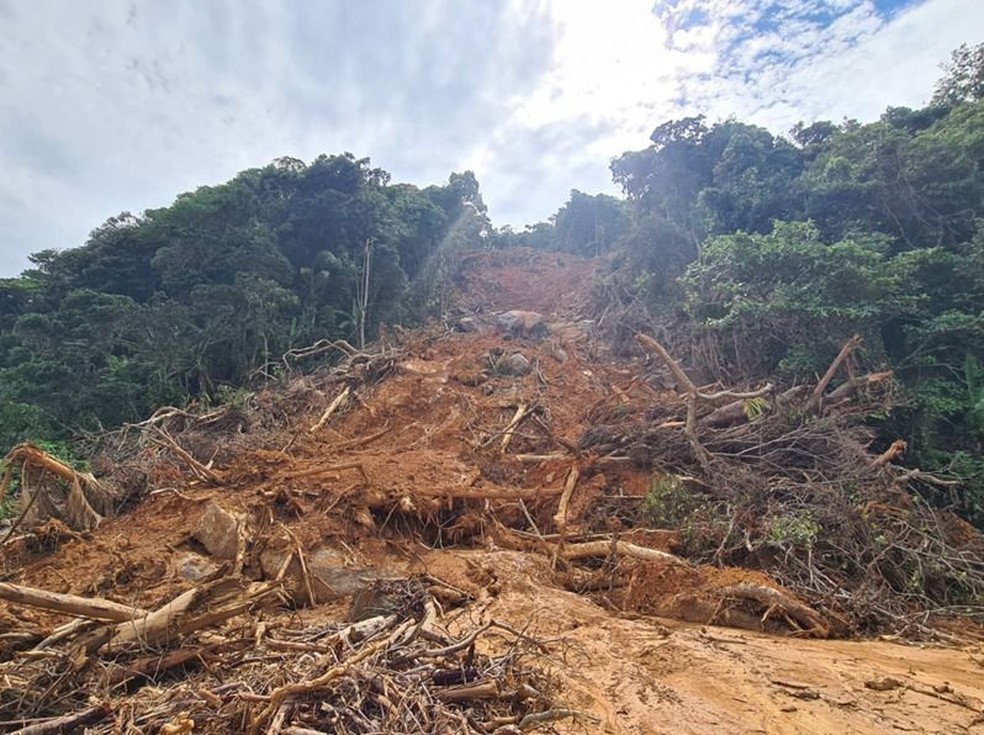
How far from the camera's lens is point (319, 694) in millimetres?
2438

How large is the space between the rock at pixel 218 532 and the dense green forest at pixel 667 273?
6887 millimetres

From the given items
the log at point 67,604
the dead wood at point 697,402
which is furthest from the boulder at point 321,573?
the dead wood at point 697,402

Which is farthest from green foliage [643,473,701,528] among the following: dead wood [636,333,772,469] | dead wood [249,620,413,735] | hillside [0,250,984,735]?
dead wood [249,620,413,735]

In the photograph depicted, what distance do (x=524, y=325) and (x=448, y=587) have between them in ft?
41.9

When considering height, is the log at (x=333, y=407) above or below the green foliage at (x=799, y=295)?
below

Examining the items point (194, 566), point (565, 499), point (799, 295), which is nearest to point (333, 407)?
point (194, 566)

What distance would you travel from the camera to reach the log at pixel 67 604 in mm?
2666

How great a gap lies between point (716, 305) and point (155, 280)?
16.3 m

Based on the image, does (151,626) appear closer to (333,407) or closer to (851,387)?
→ (333,407)

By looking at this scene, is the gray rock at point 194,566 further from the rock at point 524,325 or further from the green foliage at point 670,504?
the rock at point 524,325

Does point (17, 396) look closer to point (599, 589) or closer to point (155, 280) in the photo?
point (155, 280)

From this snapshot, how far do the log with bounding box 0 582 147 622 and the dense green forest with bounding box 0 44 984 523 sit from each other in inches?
365

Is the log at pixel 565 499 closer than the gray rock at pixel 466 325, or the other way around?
the log at pixel 565 499

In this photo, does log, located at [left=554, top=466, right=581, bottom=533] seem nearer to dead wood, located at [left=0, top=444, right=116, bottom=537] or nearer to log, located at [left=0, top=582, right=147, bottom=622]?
log, located at [left=0, top=582, right=147, bottom=622]
